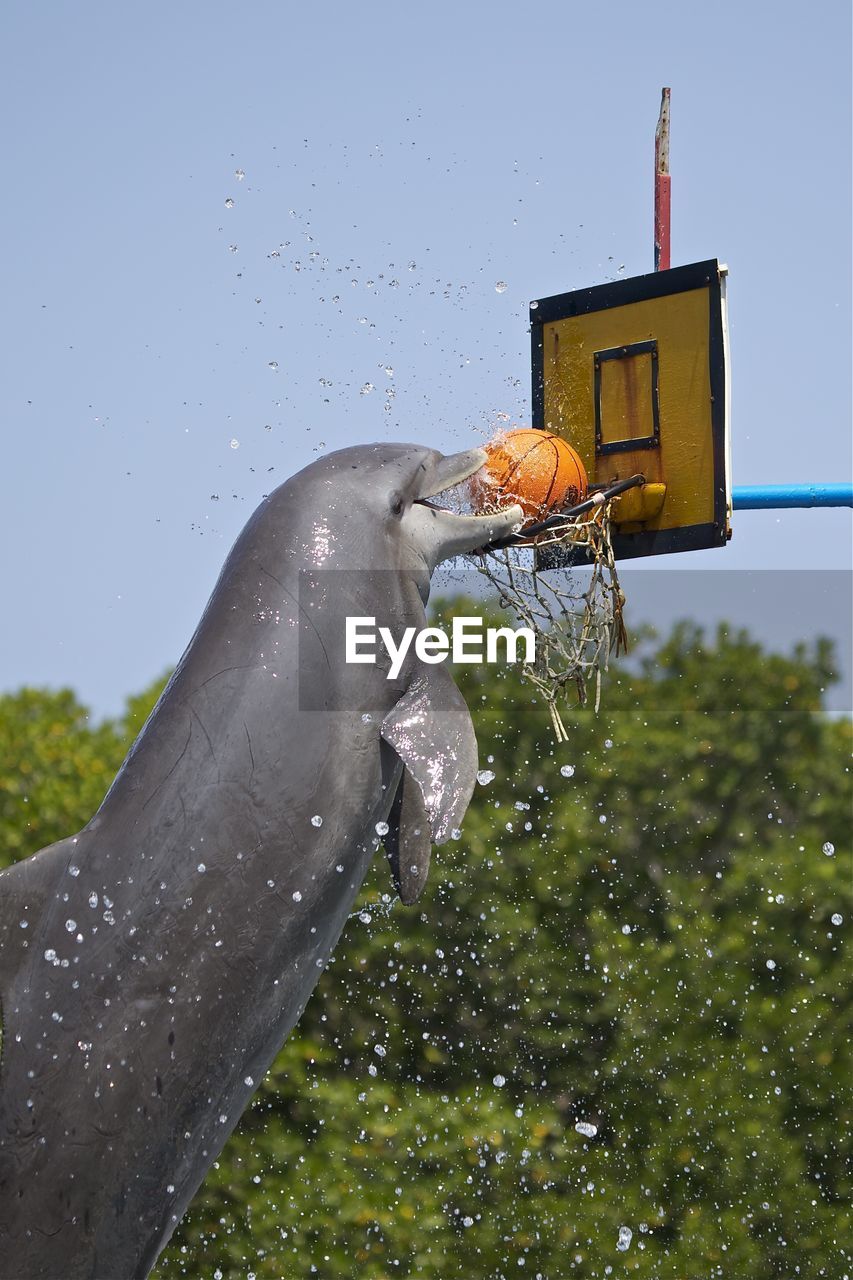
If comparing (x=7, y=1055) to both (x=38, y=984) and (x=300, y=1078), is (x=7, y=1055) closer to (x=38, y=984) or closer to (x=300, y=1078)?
(x=38, y=984)

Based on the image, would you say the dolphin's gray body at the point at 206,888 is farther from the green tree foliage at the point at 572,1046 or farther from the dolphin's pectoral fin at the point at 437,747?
the green tree foliage at the point at 572,1046

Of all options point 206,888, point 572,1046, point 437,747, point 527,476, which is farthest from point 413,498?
point 572,1046

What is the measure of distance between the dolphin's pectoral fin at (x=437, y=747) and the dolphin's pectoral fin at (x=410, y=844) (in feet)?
0.56

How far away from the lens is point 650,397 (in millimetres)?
7766

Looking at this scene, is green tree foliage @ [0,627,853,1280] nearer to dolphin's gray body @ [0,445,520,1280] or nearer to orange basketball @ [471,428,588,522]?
orange basketball @ [471,428,588,522]

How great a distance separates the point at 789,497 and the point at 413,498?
208cm

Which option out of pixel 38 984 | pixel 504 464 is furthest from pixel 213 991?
pixel 504 464

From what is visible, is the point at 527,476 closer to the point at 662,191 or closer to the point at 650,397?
the point at 650,397

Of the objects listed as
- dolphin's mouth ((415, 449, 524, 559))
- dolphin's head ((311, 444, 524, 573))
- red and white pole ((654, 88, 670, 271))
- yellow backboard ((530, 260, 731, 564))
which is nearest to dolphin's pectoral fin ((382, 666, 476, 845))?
dolphin's head ((311, 444, 524, 573))

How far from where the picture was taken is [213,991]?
5.74 metres

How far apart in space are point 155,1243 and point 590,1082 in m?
7.48

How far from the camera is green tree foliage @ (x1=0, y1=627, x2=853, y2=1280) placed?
12281 mm

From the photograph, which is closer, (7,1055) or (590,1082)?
(7,1055)

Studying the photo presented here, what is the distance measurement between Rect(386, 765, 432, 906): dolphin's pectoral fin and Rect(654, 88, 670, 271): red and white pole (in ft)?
11.2
